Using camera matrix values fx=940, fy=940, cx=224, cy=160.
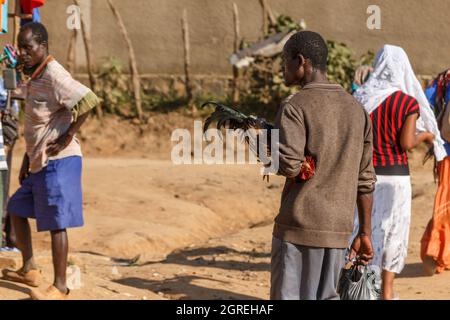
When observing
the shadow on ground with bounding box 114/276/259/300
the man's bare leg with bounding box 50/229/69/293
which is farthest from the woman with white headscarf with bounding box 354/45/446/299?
the man's bare leg with bounding box 50/229/69/293

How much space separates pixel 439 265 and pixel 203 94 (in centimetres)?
832

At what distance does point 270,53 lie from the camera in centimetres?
1435

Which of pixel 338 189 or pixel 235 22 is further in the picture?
pixel 235 22

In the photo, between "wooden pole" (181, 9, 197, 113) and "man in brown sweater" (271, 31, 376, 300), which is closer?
"man in brown sweater" (271, 31, 376, 300)

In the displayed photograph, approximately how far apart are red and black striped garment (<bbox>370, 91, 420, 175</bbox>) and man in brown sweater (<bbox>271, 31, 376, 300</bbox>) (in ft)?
5.44

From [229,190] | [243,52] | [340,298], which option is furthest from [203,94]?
[340,298]

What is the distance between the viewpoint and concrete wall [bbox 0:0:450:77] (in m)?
14.5

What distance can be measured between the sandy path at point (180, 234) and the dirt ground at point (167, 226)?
0.01 m

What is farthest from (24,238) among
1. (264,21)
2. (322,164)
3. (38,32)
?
(264,21)

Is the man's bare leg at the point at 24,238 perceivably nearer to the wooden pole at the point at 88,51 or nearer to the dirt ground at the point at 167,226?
the dirt ground at the point at 167,226

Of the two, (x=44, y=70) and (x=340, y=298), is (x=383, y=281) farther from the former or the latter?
(x=44, y=70)

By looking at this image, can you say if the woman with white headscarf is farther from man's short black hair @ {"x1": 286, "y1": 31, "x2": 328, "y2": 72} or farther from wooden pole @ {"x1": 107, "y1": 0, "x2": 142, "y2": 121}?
wooden pole @ {"x1": 107, "y1": 0, "x2": 142, "y2": 121}

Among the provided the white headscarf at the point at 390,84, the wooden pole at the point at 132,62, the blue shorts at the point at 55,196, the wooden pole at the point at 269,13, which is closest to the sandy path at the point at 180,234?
the blue shorts at the point at 55,196
